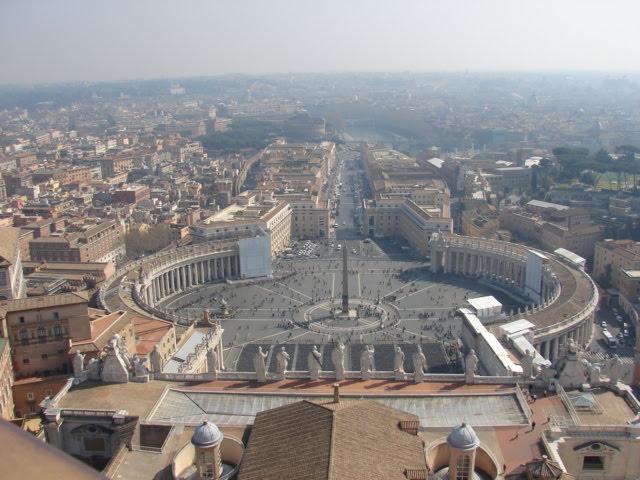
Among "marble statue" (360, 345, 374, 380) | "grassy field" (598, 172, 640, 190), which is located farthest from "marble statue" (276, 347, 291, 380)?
"grassy field" (598, 172, 640, 190)

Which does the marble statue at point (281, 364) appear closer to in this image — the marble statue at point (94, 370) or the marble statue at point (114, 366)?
the marble statue at point (114, 366)

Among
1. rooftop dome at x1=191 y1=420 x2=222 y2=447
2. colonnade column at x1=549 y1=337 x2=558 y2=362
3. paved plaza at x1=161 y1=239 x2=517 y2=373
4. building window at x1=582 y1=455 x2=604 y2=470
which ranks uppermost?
rooftop dome at x1=191 y1=420 x2=222 y2=447

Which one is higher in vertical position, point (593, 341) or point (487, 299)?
point (487, 299)

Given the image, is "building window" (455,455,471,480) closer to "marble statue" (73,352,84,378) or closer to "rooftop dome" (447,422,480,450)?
"rooftop dome" (447,422,480,450)

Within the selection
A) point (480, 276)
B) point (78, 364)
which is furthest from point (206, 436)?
point (480, 276)

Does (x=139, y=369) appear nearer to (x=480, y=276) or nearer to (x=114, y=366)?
(x=114, y=366)

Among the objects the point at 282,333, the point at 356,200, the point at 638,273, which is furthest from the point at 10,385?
the point at 356,200

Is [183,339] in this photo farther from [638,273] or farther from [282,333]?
[638,273]
